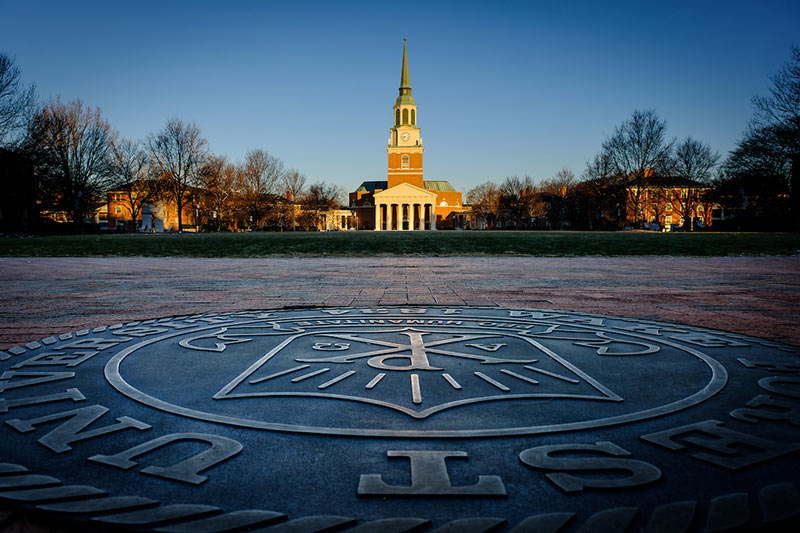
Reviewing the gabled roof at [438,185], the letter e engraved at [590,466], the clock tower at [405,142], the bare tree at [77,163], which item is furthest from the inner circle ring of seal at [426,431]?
the gabled roof at [438,185]

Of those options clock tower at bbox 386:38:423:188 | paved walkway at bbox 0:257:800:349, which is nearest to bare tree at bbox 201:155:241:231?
clock tower at bbox 386:38:423:188

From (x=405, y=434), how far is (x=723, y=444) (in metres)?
1.05

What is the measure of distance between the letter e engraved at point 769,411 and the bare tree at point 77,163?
46422 mm

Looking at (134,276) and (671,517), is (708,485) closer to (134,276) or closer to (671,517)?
(671,517)

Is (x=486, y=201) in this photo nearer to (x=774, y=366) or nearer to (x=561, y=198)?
(x=561, y=198)

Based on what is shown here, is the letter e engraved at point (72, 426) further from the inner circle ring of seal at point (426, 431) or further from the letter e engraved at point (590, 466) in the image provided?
the letter e engraved at point (590, 466)

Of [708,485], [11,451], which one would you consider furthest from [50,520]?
[708,485]

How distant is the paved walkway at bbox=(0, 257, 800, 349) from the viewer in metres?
4.23

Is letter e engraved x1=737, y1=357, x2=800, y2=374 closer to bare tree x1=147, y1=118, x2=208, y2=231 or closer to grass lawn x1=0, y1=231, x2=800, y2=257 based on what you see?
grass lawn x1=0, y1=231, x2=800, y2=257

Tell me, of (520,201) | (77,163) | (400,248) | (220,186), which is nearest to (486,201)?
(520,201)

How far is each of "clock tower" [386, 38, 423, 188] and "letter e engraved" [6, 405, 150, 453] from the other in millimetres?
95190

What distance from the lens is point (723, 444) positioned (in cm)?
161

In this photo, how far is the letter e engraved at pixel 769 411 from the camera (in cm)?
184

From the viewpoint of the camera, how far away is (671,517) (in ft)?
4.02
